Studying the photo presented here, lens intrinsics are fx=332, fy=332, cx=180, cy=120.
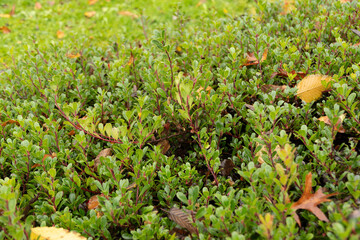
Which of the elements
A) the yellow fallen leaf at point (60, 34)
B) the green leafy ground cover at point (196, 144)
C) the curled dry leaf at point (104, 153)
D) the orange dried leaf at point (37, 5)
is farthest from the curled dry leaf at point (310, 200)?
the orange dried leaf at point (37, 5)

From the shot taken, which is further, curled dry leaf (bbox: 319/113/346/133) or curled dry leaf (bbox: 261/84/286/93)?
curled dry leaf (bbox: 261/84/286/93)

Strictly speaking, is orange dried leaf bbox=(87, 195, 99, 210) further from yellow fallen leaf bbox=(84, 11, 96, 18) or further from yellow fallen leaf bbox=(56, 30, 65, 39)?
yellow fallen leaf bbox=(84, 11, 96, 18)

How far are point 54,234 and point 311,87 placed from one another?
1894 millimetres

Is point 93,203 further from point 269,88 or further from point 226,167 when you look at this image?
point 269,88

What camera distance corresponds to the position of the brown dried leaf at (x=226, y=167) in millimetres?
2137

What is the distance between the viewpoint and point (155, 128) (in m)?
2.16

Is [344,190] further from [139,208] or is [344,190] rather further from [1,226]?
[1,226]

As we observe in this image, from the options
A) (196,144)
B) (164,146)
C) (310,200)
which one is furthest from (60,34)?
(310,200)

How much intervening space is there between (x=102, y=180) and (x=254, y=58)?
5.21 feet

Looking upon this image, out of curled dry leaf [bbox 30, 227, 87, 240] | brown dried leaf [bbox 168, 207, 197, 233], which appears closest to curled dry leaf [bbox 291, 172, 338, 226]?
brown dried leaf [bbox 168, 207, 197, 233]

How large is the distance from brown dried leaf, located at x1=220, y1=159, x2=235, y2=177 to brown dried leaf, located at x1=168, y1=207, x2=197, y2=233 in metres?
0.44

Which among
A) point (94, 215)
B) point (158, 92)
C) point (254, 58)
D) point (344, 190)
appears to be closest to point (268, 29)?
point (254, 58)

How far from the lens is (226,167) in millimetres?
2146

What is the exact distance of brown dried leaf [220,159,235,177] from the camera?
2137mm
